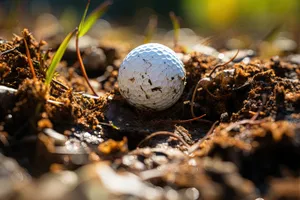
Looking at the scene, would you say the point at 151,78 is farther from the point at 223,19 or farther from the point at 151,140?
the point at 223,19

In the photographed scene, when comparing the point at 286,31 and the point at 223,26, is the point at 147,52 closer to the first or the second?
the point at 286,31

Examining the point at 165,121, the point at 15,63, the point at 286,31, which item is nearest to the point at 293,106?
the point at 165,121

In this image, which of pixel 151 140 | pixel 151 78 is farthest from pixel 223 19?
pixel 151 140

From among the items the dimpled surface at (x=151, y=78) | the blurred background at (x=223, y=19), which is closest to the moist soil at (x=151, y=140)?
the dimpled surface at (x=151, y=78)

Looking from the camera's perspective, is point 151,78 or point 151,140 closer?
point 151,140

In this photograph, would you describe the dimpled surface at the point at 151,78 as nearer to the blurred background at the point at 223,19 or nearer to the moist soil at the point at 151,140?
the moist soil at the point at 151,140
